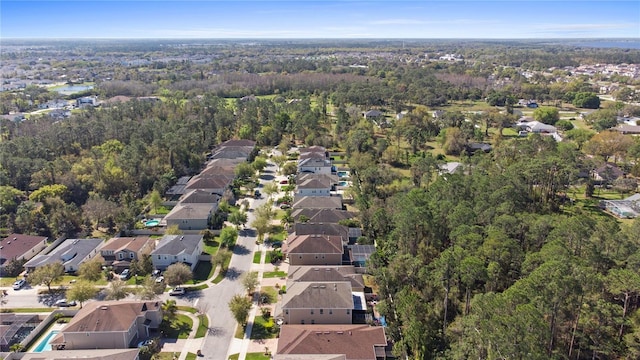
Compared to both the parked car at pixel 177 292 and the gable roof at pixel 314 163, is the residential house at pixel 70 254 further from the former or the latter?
the gable roof at pixel 314 163

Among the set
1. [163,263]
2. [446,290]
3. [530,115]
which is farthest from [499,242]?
[530,115]

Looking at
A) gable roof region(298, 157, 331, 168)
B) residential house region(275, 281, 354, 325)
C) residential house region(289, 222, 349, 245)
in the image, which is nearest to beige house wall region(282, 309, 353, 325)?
residential house region(275, 281, 354, 325)

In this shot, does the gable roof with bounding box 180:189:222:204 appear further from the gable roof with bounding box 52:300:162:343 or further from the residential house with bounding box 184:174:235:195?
the gable roof with bounding box 52:300:162:343

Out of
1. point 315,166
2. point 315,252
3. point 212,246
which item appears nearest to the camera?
point 315,252

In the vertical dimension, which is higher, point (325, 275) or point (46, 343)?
point (325, 275)

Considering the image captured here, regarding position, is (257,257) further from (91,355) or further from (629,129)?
(629,129)

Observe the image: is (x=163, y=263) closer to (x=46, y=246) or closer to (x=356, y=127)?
(x=46, y=246)

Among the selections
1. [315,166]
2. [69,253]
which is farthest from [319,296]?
[315,166]

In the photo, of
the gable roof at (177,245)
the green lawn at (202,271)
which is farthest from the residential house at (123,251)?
the green lawn at (202,271)
